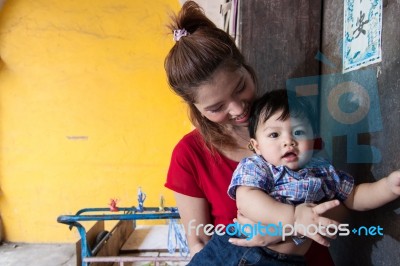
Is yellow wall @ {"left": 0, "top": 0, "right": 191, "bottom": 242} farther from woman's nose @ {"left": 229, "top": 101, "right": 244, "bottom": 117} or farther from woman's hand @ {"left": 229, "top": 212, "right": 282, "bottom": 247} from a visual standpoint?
woman's hand @ {"left": 229, "top": 212, "right": 282, "bottom": 247}

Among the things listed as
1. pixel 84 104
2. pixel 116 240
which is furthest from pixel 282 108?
pixel 84 104

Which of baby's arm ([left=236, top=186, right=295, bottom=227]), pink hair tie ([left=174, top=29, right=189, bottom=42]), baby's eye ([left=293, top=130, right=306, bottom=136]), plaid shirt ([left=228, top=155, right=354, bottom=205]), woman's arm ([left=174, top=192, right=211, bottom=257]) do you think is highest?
pink hair tie ([left=174, top=29, right=189, bottom=42])

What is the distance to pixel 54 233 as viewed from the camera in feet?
9.30

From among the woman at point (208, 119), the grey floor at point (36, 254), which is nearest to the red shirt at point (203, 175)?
the woman at point (208, 119)

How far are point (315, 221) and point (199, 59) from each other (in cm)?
41

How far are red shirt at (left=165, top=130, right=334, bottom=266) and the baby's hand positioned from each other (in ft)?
1.25

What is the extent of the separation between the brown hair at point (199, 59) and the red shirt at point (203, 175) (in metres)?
0.03

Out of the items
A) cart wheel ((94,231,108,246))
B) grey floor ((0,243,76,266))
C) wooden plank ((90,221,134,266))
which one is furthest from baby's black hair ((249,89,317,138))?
grey floor ((0,243,76,266))

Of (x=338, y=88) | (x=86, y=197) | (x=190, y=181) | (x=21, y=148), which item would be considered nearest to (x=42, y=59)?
(x=21, y=148)

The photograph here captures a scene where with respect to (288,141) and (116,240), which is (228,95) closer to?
(288,141)

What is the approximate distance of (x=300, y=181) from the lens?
631 millimetres

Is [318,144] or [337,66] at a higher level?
[337,66]

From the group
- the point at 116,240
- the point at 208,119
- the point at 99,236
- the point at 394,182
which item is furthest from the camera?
the point at 116,240

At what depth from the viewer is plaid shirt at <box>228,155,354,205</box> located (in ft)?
2.06
